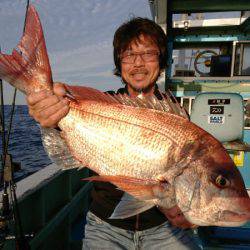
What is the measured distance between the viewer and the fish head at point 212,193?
1.77 m

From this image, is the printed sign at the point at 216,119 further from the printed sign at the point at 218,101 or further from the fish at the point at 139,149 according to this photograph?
the fish at the point at 139,149

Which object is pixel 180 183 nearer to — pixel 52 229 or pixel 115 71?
pixel 115 71

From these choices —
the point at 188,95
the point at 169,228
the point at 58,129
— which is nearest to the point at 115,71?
the point at 58,129

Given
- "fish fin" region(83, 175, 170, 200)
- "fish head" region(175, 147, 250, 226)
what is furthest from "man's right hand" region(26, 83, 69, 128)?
"fish head" region(175, 147, 250, 226)

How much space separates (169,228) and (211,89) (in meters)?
5.71

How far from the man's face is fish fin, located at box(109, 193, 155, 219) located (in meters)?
1.14

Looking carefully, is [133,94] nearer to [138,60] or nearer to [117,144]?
[138,60]

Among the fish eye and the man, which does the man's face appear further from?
the fish eye

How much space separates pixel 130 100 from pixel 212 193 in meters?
0.84

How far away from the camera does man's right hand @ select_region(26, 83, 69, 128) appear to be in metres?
2.09

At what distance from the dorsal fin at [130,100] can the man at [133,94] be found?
0.38 feet

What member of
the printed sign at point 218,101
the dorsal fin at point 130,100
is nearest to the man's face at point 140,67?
the dorsal fin at point 130,100

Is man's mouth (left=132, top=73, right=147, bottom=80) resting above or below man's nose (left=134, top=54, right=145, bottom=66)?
below

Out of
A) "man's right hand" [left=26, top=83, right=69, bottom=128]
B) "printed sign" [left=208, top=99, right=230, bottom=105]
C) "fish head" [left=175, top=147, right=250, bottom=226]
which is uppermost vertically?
"man's right hand" [left=26, top=83, right=69, bottom=128]
